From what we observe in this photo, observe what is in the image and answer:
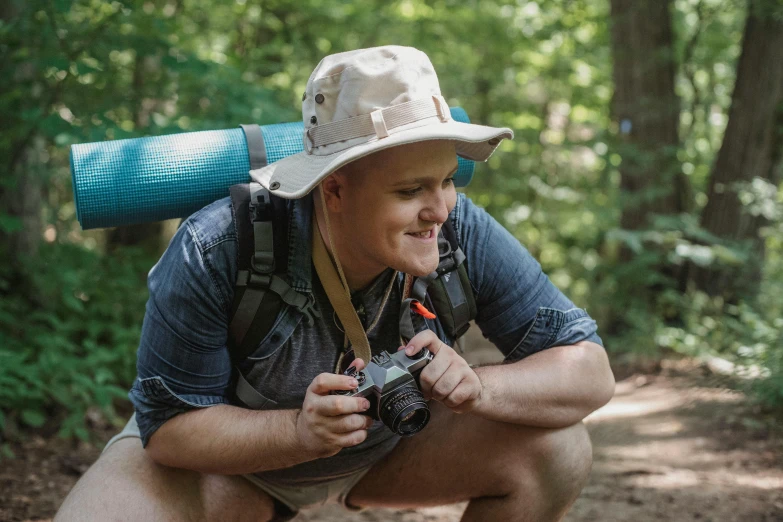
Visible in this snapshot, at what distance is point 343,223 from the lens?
2191 millimetres

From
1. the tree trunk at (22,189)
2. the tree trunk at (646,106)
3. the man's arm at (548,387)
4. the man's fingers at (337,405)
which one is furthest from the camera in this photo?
the tree trunk at (646,106)

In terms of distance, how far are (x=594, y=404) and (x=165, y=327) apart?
1.31m

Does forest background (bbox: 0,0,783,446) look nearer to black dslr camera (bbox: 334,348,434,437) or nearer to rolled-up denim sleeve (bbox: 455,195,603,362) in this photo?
rolled-up denim sleeve (bbox: 455,195,603,362)

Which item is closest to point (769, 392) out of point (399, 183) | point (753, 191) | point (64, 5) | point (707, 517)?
point (707, 517)

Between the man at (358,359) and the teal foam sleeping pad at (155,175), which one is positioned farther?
the teal foam sleeping pad at (155,175)

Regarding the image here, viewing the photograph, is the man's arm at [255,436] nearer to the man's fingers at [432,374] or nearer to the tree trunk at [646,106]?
the man's fingers at [432,374]

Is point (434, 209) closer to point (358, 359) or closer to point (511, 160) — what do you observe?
point (358, 359)

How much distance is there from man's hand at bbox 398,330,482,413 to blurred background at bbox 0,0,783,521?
5.38 ft

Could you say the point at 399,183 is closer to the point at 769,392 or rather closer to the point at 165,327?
the point at 165,327

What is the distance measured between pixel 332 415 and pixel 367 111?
2.65 ft

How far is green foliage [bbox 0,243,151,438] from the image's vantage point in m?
3.80

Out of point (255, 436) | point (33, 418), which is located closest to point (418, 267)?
point (255, 436)

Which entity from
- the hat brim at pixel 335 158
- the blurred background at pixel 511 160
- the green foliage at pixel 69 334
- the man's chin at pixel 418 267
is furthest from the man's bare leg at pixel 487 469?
the green foliage at pixel 69 334

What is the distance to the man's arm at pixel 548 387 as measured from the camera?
2248 millimetres
